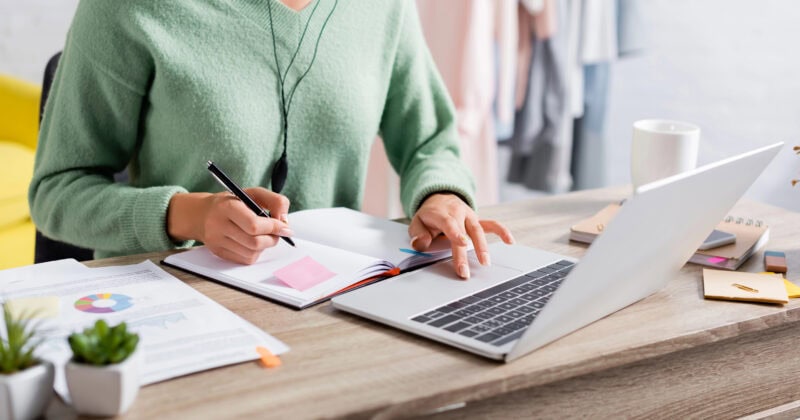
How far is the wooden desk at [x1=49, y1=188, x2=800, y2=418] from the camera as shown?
2.45ft

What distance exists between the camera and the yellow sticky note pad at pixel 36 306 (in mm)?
883

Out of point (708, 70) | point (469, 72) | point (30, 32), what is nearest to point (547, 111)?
point (469, 72)

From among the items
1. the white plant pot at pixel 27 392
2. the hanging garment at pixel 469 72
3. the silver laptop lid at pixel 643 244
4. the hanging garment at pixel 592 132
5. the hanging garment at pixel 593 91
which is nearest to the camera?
the white plant pot at pixel 27 392

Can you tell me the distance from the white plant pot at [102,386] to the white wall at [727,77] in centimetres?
238

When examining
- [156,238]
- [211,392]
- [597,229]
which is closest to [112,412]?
[211,392]

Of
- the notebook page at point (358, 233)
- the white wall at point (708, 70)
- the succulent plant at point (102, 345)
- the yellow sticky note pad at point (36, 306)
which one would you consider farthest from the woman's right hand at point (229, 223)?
the white wall at point (708, 70)

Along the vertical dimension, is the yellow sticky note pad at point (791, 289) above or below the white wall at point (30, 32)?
below

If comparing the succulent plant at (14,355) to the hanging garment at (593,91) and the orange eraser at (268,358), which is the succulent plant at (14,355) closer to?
the orange eraser at (268,358)

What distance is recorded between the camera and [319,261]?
3.57 feet

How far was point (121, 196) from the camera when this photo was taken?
1.18 m

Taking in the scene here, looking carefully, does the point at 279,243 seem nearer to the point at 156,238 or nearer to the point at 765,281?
the point at 156,238

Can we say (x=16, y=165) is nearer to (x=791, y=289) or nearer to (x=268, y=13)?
(x=268, y=13)

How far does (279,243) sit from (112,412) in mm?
482

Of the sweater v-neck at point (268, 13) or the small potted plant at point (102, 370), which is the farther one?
the sweater v-neck at point (268, 13)
